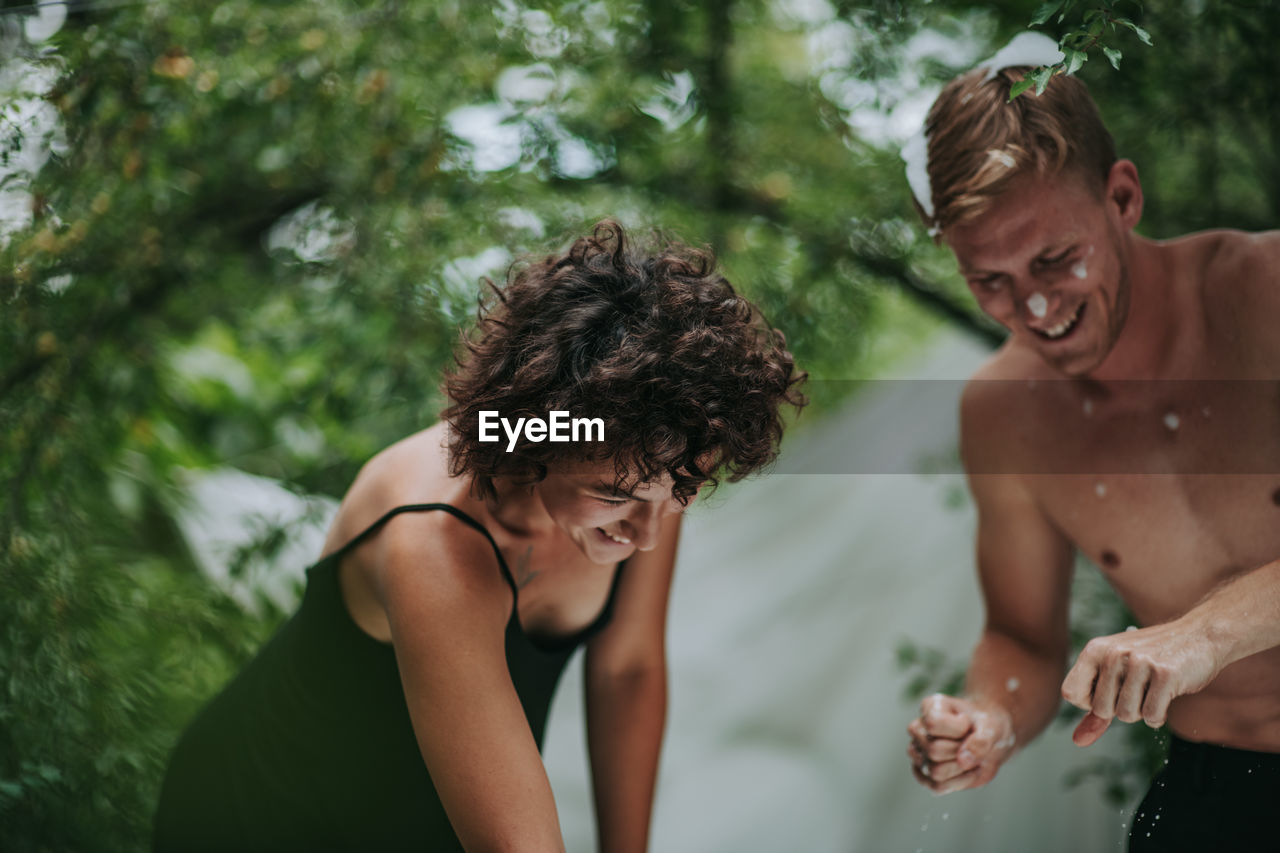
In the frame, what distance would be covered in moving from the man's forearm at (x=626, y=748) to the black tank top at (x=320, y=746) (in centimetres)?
9

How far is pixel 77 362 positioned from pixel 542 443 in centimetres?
99

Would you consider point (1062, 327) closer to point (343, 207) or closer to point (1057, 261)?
point (1057, 261)

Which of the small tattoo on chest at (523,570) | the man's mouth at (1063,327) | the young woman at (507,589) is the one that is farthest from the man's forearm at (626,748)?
the man's mouth at (1063,327)

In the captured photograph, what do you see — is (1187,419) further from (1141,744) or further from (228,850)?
(228,850)

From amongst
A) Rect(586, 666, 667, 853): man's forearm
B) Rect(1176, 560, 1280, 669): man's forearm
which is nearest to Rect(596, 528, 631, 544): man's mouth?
Rect(586, 666, 667, 853): man's forearm

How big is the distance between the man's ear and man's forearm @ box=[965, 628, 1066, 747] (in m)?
0.47

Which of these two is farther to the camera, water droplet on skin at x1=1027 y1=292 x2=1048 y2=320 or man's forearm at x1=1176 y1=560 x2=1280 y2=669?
water droplet on skin at x1=1027 y1=292 x2=1048 y2=320

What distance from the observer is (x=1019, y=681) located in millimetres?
969

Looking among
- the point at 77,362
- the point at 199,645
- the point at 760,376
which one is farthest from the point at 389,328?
the point at 760,376

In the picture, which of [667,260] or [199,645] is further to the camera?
[199,645]

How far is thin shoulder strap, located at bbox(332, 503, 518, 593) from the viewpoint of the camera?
2.61 ft

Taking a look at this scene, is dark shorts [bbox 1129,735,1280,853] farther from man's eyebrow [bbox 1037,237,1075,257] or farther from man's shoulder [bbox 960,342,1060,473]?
man's eyebrow [bbox 1037,237,1075,257]

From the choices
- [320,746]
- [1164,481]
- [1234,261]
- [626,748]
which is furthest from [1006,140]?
[320,746]

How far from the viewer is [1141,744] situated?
3.24 ft
